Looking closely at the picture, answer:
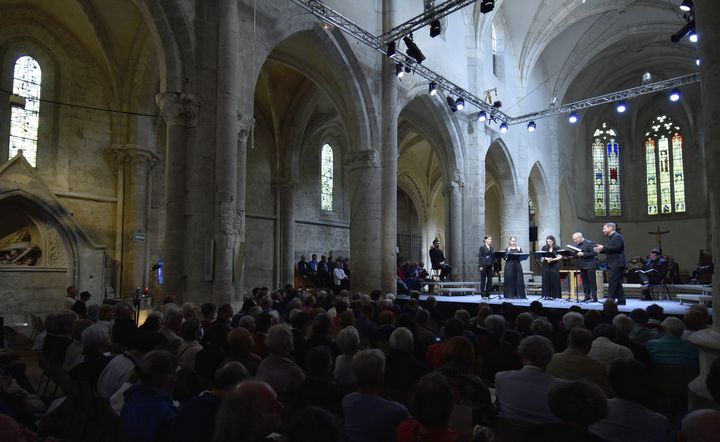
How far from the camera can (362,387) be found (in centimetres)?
297

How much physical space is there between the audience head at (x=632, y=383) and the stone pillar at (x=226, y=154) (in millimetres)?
8097

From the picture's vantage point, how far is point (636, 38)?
26.1m

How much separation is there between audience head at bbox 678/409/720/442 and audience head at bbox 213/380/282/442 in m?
1.65

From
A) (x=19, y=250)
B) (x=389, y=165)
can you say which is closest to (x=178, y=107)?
(x=19, y=250)

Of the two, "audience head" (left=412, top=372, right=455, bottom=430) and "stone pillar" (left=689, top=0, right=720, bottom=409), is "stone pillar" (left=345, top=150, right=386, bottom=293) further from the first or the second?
"audience head" (left=412, top=372, right=455, bottom=430)

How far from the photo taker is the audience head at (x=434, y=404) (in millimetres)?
2328

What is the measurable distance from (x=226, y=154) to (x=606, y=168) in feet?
92.3

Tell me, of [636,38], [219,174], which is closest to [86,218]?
[219,174]

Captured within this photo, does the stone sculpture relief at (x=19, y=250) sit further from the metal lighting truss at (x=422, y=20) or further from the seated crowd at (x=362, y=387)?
the metal lighting truss at (x=422, y=20)

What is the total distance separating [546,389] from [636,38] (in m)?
28.6

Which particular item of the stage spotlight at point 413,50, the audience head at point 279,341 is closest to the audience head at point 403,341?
the audience head at point 279,341

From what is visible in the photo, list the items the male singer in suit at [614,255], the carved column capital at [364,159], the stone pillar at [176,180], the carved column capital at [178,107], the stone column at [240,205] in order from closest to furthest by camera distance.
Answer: the stone pillar at [176,180] < the carved column capital at [178,107] < the stone column at [240,205] < the male singer in suit at [614,255] < the carved column capital at [364,159]

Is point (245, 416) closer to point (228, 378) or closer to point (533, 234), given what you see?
point (228, 378)

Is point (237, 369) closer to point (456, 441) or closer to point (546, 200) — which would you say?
point (456, 441)
